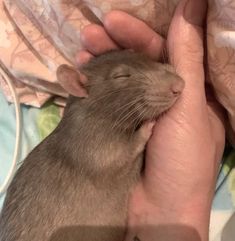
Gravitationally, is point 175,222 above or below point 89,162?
below

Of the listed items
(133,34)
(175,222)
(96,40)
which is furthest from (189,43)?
(175,222)

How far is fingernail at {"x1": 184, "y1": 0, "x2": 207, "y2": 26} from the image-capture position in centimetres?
138

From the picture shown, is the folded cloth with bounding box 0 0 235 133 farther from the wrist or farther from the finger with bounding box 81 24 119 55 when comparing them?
the wrist

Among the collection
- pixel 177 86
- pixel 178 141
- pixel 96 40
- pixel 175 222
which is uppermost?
pixel 96 40

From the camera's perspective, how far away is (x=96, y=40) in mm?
1604

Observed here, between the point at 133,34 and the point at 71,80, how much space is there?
262mm

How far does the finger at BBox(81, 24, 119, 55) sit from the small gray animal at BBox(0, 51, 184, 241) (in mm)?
63

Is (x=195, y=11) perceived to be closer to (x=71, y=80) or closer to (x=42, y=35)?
(x=71, y=80)

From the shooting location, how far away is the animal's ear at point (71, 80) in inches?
56.4

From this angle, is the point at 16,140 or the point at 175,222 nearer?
the point at 175,222

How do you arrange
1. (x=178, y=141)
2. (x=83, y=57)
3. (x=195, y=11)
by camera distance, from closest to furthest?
(x=195, y=11)
(x=178, y=141)
(x=83, y=57)

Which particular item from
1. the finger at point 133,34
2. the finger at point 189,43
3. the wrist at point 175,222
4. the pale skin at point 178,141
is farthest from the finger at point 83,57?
the wrist at point 175,222

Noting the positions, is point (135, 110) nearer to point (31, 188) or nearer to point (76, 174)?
point (76, 174)

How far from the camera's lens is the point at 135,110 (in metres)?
1.48
